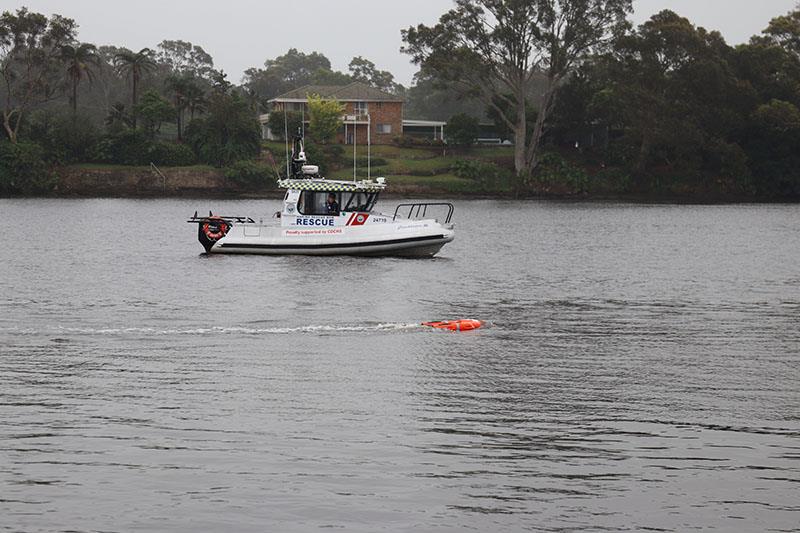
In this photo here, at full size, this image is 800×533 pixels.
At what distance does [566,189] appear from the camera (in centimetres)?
11662

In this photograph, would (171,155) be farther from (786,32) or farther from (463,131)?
(786,32)

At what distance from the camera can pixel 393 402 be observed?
65.8 feet

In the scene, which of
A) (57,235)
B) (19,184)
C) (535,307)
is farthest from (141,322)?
(19,184)

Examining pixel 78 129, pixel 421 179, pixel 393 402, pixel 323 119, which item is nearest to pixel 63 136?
pixel 78 129

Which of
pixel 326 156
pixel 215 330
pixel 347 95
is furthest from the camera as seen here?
pixel 347 95

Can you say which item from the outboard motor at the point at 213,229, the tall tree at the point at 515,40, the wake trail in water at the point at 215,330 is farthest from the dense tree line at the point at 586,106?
the wake trail in water at the point at 215,330

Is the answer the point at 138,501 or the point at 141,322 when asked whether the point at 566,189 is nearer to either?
the point at 141,322

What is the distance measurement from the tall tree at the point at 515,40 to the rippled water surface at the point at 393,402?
232 feet

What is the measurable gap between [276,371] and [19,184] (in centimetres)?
8977

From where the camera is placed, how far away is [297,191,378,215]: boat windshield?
46594mm

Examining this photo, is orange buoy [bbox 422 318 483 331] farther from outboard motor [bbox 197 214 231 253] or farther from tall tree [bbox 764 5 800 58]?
tall tree [bbox 764 5 800 58]

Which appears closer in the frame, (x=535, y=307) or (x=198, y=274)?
(x=535, y=307)

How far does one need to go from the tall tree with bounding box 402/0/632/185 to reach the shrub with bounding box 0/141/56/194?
3562 cm

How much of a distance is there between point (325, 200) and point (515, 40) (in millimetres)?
68872
